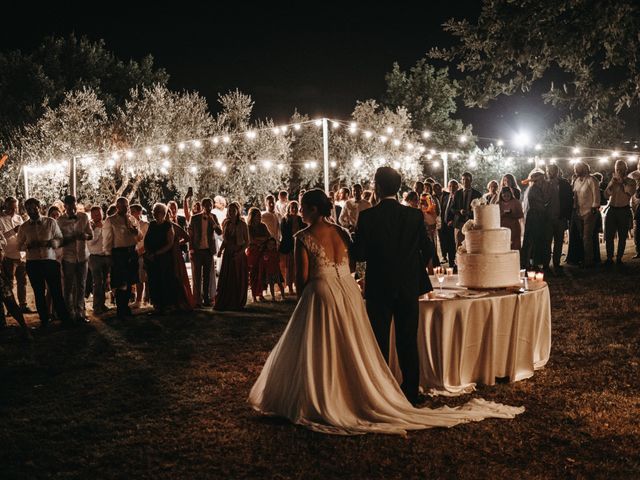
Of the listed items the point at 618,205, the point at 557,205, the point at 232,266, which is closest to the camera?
the point at 232,266

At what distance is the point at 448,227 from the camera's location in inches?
538

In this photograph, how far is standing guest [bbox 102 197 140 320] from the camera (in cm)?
986

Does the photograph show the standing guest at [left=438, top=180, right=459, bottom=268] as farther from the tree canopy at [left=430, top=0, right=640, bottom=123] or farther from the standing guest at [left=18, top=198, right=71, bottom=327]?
the standing guest at [left=18, top=198, right=71, bottom=327]

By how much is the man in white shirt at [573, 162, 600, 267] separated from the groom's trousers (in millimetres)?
8691

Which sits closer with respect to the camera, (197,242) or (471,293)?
(471,293)

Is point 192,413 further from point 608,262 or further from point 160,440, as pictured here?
point 608,262

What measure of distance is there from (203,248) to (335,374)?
21.5 feet

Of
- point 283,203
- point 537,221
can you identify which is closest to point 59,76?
point 283,203

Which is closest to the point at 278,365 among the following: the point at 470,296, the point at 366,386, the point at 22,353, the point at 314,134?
the point at 366,386

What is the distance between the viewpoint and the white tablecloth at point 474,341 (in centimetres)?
536

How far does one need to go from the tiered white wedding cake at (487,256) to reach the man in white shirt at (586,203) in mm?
6959

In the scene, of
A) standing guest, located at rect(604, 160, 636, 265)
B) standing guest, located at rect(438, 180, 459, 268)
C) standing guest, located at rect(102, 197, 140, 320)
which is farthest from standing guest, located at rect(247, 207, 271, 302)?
standing guest, located at rect(604, 160, 636, 265)

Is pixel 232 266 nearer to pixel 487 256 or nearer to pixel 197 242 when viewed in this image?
pixel 197 242

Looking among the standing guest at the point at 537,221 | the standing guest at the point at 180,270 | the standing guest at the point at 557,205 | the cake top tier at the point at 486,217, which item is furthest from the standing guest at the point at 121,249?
the standing guest at the point at 557,205
